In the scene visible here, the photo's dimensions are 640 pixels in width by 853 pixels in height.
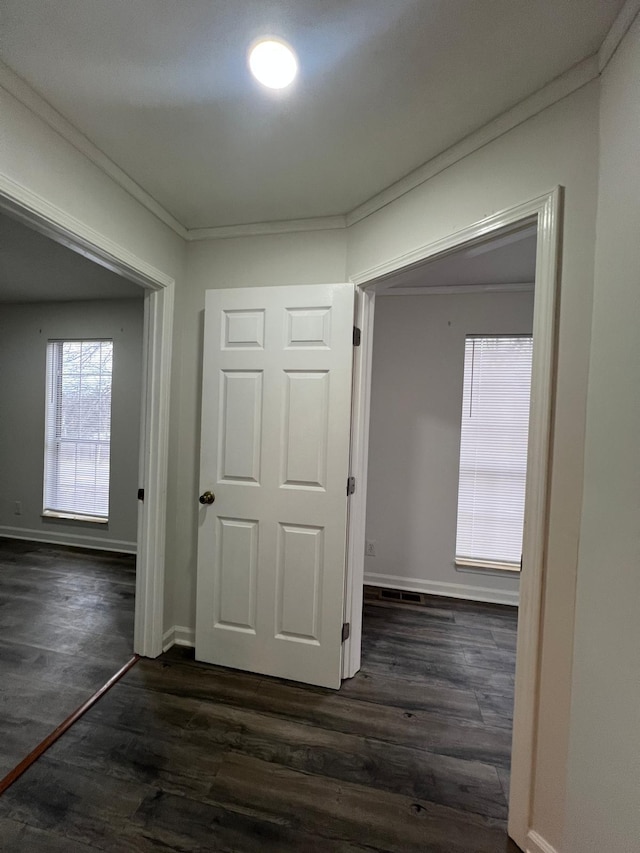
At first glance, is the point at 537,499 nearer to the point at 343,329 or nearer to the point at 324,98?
the point at 343,329

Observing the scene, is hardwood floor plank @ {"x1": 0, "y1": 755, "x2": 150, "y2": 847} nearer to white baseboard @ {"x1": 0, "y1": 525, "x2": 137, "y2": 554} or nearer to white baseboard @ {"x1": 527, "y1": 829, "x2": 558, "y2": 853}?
white baseboard @ {"x1": 527, "y1": 829, "x2": 558, "y2": 853}

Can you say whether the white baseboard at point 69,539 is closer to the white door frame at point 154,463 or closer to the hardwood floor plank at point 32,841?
the white door frame at point 154,463

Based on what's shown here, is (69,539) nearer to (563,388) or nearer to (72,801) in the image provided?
(72,801)

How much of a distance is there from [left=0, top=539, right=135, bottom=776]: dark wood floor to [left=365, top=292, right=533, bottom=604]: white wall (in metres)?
1.94

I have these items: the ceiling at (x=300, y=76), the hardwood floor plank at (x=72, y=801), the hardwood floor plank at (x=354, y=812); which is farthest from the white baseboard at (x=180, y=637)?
the ceiling at (x=300, y=76)

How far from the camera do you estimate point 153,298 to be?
6.44ft

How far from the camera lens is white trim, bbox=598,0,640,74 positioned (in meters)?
0.85

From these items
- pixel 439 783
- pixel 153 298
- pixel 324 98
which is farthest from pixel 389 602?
pixel 324 98

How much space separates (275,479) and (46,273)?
270cm

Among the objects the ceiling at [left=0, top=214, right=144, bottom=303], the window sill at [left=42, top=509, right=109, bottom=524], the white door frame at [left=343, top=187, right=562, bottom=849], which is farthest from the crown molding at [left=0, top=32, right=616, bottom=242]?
the window sill at [left=42, top=509, right=109, bottom=524]

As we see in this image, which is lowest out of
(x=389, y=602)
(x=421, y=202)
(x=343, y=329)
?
(x=389, y=602)

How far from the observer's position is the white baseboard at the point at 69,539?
357 cm

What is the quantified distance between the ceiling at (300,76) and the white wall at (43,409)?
7.60 ft

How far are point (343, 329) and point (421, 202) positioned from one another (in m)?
0.62
